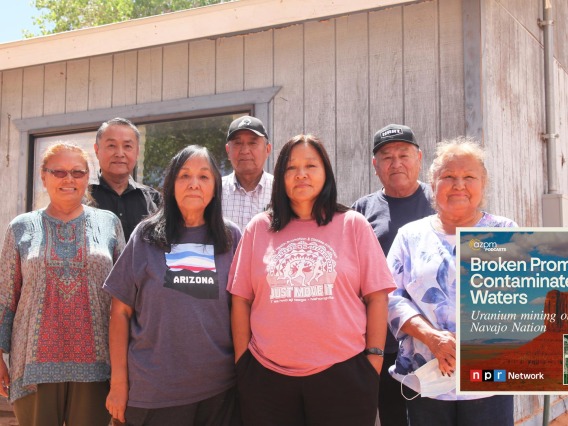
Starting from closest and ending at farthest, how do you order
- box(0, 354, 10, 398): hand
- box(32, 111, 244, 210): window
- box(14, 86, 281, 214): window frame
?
box(0, 354, 10, 398): hand
box(14, 86, 281, 214): window frame
box(32, 111, 244, 210): window

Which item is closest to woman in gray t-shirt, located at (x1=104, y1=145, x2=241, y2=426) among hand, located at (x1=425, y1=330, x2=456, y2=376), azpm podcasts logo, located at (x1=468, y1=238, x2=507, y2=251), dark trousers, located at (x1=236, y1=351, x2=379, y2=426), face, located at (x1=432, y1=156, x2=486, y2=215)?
dark trousers, located at (x1=236, y1=351, x2=379, y2=426)

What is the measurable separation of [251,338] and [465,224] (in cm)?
101

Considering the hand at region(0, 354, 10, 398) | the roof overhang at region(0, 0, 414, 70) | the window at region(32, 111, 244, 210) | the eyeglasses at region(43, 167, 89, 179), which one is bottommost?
the hand at region(0, 354, 10, 398)

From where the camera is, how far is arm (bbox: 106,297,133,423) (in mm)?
2781

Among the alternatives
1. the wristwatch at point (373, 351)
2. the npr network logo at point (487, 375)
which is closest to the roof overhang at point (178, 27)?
the wristwatch at point (373, 351)

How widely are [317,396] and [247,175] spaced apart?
1.65 m

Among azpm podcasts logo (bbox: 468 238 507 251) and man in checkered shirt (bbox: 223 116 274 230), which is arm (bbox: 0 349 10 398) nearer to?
man in checkered shirt (bbox: 223 116 274 230)

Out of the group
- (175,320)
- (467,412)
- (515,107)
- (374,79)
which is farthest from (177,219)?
(515,107)

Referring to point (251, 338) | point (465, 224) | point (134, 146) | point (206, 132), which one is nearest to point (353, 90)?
point (206, 132)

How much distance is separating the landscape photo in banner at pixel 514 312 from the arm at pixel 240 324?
87 centimetres

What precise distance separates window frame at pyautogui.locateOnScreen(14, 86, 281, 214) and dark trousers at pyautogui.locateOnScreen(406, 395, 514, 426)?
274cm

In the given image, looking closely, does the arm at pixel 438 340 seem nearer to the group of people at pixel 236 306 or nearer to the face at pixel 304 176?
the group of people at pixel 236 306

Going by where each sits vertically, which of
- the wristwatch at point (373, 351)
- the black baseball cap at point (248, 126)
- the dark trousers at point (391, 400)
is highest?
the black baseball cap at point (248, 126)

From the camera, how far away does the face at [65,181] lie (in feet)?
10.3
